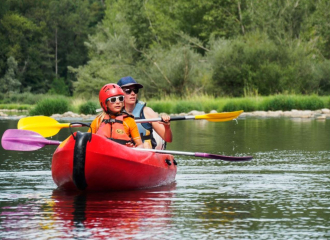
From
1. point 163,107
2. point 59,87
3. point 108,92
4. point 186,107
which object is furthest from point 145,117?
point 59,87

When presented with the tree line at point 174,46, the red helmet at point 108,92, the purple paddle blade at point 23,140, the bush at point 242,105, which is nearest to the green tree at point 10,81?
the tree line at point 174,46

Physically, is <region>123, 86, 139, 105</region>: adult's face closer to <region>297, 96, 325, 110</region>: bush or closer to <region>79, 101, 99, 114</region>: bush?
<region>297, 96, 325, 110</region>: bush

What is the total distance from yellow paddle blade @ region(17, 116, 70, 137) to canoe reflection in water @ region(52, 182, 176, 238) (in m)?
1.84

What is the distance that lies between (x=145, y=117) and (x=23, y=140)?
5.23 feet

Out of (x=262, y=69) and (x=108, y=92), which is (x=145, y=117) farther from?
(x=262, y=69)

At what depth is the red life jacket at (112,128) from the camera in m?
8.64

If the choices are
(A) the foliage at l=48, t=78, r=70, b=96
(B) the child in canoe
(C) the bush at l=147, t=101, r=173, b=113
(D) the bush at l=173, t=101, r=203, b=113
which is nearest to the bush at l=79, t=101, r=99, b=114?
(C) the bush at l=147, t=101, r=173, b=113

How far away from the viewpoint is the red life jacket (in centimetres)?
864

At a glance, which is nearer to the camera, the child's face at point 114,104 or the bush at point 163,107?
the child's face at point 114,104

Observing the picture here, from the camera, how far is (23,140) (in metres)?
9.84

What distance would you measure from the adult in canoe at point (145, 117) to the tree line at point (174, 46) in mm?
27322

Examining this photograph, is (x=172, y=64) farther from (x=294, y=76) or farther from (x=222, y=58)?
(x=294, y=76)

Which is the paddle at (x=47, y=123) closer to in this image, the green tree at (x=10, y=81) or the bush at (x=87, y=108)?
the bush at (x=87, y=108)

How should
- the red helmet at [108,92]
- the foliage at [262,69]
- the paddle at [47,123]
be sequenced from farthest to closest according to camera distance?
the foliage at [262,69] < the paddle at [47,123] < the red helmet at [108,92]
